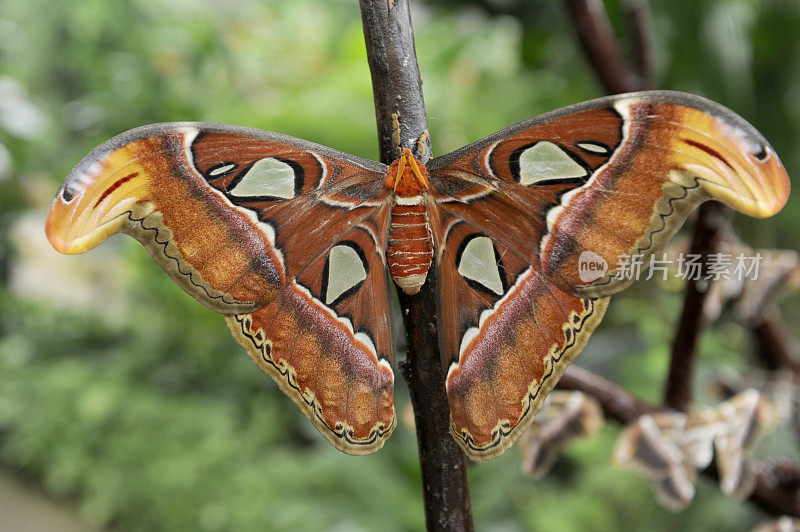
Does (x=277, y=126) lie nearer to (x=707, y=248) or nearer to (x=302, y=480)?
(x=302, y=480)

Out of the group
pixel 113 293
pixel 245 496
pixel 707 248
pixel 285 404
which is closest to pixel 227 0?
pixel 113 293

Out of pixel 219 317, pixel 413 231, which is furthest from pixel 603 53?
pixel 219 317

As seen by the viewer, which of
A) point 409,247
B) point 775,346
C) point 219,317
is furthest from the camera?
point 219,317

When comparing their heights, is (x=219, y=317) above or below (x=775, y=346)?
below

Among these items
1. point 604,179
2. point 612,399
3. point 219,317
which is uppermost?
point 604,179

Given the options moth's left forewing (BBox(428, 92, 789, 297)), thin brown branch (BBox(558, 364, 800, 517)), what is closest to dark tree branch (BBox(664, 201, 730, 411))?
thin brown branch (BBox(558, 364, 800, 517))

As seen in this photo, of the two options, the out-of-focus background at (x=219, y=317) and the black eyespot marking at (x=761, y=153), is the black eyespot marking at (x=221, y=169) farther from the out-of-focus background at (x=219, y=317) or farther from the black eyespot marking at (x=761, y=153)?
the out-of-focus background at (x=219, y=317)

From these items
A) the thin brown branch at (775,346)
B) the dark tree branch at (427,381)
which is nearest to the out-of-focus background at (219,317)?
the thin brown branch at (775,346)

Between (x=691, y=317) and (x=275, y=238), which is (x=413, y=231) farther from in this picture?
(x=691, y=317)

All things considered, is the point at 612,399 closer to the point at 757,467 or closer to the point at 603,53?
the point at 757,467

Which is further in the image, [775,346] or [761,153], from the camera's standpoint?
[775,346]

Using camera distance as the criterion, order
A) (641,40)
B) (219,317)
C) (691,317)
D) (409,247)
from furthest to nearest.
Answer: (219,317), (641,40), (691,317), (409,247)
